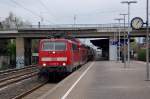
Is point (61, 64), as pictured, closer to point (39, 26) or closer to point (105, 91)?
point (105, 91)

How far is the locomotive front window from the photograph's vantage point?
111 ft

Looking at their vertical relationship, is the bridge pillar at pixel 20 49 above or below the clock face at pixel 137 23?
below

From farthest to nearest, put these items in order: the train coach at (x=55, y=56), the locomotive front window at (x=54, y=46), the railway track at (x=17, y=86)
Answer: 1. the locomotive front window at (x=54, y=46)
2. the train coach at (x=55, y=56)
3. the railway track at (x=17, y=86)

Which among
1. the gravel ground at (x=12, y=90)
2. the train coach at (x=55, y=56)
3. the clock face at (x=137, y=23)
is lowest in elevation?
the gravel ground at (x=12, y=90)

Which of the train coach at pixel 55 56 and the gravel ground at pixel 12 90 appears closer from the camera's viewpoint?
the gravel ground at pixel 12 90

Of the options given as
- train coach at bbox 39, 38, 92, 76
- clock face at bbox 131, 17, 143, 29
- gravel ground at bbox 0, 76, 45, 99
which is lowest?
gravel ground at bbox 0, 76, 45, 99

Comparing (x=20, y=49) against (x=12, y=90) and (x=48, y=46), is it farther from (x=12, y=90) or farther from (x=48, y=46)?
(x=12, y=90)

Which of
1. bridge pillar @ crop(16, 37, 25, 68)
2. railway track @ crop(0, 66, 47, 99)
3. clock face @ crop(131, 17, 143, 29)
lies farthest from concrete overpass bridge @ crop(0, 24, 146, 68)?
clock face @ crop(131, 17, 143, 29)

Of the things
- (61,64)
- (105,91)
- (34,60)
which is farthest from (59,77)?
(34,60)

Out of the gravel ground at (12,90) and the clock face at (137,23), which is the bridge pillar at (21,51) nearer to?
the gravel ground at (12,90)

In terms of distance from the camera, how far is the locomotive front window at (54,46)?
111ft

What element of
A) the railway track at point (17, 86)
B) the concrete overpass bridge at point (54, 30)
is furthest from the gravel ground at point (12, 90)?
the concrete overpass bridge at point (54, 30)

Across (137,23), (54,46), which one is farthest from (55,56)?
(137,23)

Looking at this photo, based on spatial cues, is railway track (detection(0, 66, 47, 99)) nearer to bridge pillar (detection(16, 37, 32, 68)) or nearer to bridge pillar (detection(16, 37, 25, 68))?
bridge pillar (detection(16, 37, 32, 68))
